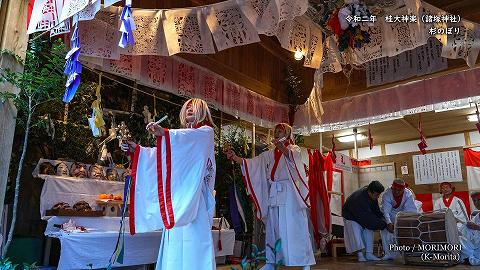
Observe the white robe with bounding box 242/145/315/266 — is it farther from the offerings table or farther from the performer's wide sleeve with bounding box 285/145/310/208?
the offerings table

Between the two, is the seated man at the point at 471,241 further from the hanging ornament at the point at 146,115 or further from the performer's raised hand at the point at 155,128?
the performer's raised hand at the point at 155,128

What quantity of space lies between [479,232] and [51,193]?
618 cm

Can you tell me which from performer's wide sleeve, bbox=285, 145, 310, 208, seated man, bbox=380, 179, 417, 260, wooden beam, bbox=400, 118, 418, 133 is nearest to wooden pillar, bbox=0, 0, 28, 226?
performer's wide sleeve, bbox=285, 145, 310, 208

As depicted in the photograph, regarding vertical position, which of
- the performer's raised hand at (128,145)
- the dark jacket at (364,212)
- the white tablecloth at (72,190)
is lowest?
the dark jacket at (364,212)

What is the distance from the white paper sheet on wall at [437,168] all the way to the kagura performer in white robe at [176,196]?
8087 mm

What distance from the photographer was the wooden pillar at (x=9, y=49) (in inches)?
121

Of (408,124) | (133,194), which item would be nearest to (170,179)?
(133,194)

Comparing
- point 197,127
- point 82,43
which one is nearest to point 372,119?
point 197,127

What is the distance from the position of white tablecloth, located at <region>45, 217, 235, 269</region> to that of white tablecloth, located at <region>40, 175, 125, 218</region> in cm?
24

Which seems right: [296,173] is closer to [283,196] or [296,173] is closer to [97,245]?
[283,196]

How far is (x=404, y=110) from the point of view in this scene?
6.36 meters

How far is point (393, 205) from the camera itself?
6.79 meters

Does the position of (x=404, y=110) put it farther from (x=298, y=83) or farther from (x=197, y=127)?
(x=197, y=127)

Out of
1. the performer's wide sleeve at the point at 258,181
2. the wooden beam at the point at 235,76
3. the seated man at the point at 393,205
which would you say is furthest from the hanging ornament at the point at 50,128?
the seated man at the point at 393,205
